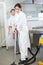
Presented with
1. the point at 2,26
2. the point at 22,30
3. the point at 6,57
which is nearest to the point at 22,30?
the point at 22,30

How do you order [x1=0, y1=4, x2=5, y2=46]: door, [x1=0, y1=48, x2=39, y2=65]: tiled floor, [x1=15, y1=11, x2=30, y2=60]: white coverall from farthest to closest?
1. [x1=0, y1=4, x2=5, y2=46]: door
2. [x1=0, y1=48, x2=39, y2=65]: tiled floor
3. [x1=15, y1=11, x2=30, y2=60]: white coverall

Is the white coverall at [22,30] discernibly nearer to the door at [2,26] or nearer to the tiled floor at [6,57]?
the tiled floor at [6,57]

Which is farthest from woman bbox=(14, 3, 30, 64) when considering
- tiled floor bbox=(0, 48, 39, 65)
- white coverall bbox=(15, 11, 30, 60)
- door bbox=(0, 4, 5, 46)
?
door bbox=(0, 4, 5, 46)

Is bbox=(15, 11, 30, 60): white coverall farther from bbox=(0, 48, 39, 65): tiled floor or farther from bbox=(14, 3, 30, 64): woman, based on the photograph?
bbox=(0, 48, 39, 65): tiled floor

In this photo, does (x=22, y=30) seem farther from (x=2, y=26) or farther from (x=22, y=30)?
(x=2, y=26)

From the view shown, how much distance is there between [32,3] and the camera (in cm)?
596

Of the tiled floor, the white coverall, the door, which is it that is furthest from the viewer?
the door

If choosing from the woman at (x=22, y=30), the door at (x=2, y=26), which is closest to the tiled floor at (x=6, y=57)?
the door at (x=2, y=26)

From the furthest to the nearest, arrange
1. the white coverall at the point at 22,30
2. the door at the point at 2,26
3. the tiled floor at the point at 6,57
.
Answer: the door at the point at 2,26
the tiled floor at the point at 6,57
the white coverall at the point at 22,30

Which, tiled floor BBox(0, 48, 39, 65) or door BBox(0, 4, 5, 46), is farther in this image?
door BBox(0, 4, 5, 46)

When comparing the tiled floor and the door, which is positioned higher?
the door

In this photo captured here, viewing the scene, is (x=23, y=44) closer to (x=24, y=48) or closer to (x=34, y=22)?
(x=24, y=48)

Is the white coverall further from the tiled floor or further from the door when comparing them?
the door

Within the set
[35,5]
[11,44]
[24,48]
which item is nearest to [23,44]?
[24,48]
